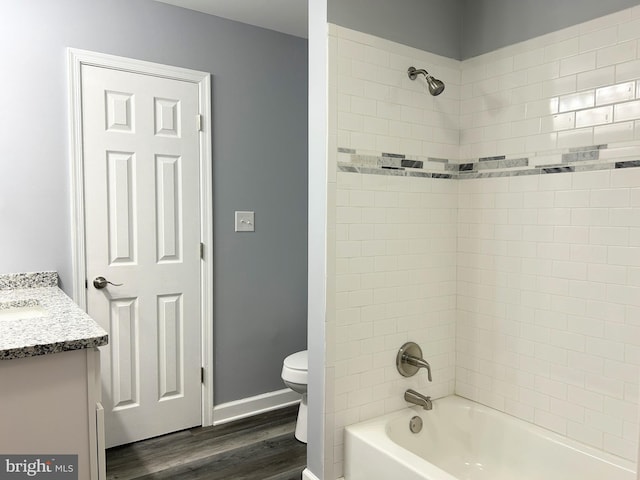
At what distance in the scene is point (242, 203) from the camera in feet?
9.89

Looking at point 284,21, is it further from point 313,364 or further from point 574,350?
point 574,350

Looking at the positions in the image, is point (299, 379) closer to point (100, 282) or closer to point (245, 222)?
point (245, 222)

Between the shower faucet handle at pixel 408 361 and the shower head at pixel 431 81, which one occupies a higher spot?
the shower head at pixel 431 81

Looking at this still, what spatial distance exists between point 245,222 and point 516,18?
187 cm

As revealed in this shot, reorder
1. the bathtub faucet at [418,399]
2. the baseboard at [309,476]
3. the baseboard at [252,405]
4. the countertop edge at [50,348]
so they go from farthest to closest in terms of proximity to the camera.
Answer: the baseboard at [252,405]
the bathtub faucet at [418,399]
the baseboard at [309,476]
the countertop edge at [50,348]

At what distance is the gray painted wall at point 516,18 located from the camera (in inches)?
73.0

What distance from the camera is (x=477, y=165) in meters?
2.31

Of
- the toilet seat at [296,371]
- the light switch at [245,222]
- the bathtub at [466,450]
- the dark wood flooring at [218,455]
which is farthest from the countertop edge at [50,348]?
the light switch at [245,222]

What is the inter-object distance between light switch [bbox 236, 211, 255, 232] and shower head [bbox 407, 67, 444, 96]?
1375 mm

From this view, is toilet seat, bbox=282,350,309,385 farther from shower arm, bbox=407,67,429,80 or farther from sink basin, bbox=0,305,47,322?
shower arm, bbox=407,67,429,80

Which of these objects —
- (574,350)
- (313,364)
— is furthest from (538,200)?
(313,364)

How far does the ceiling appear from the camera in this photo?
2.66 meters

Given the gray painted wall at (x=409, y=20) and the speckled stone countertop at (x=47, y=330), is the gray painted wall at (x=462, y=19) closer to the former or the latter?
the gray painted wall at (x=409, y=20)

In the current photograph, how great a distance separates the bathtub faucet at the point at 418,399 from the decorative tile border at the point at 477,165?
1.02 m
